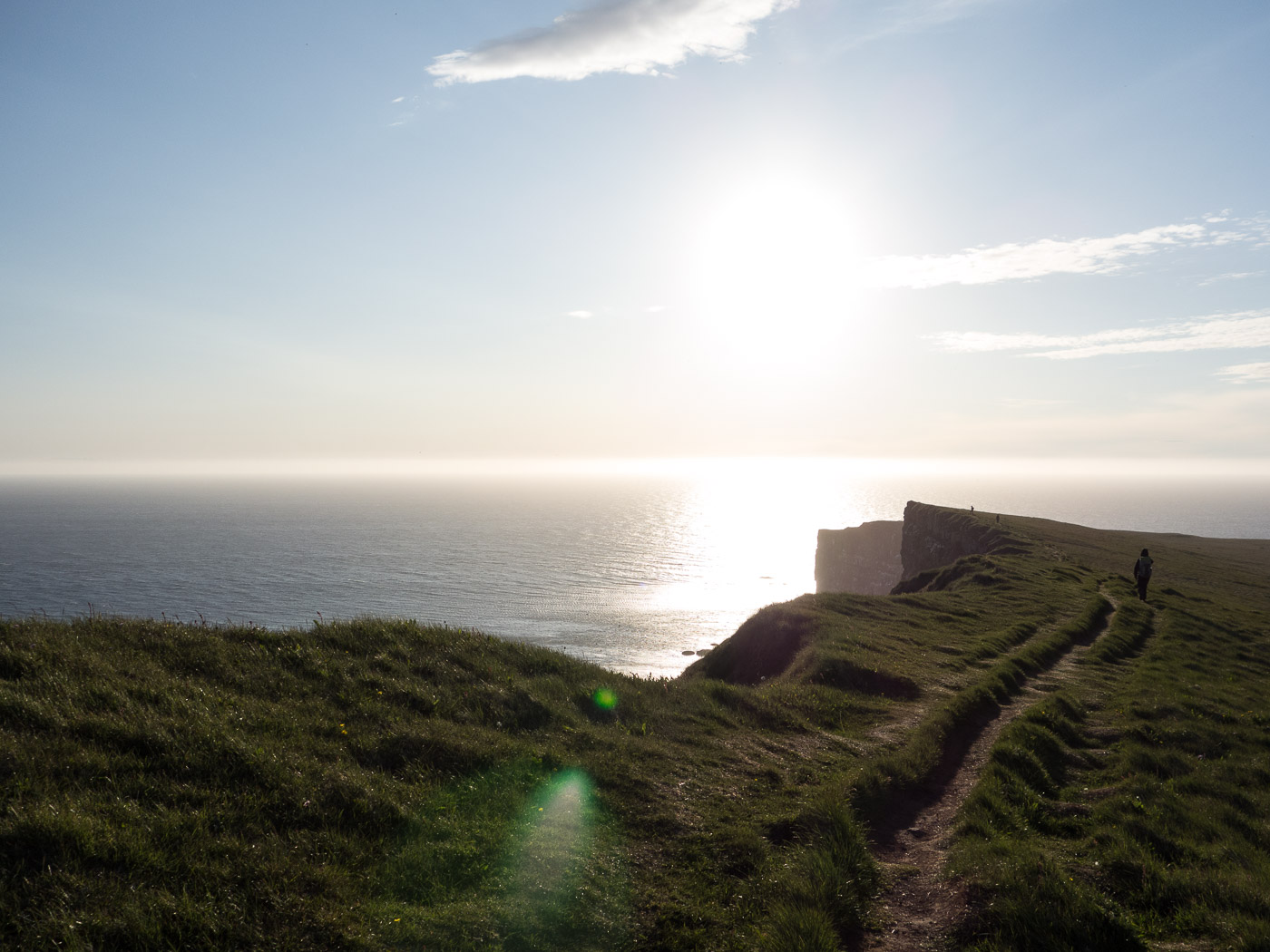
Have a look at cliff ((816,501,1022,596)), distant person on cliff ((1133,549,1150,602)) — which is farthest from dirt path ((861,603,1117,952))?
distant person on cliff ((1133,549,1150,602))

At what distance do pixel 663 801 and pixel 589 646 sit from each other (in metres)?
74.5

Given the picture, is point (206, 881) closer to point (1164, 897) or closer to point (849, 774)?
point (849, 774)

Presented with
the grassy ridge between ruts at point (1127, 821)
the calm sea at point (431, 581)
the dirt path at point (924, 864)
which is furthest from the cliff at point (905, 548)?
the dirt path at point (924, 864)

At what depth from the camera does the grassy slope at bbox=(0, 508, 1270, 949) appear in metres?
7.15

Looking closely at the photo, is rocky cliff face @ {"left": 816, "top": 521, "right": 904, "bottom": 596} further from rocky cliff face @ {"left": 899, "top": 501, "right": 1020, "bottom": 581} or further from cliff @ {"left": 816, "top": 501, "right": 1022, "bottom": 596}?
rocky cliff face @ {"left": 899, "top": 501, "right": 1020, "bottom": 581}

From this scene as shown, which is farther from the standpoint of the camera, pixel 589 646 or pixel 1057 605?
pixel 589 646

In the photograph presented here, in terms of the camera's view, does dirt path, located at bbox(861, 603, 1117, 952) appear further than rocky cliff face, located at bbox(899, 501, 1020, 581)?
No

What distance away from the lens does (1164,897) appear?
8734 millimetres

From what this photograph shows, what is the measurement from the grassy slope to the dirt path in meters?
0.39

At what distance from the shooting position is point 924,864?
33.7 ft

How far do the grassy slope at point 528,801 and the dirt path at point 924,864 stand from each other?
1.30ft

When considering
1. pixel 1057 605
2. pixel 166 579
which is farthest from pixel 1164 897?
pixel 166 579

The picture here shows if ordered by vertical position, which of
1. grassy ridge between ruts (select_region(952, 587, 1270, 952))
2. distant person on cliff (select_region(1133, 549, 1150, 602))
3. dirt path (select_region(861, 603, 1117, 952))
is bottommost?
dirt path (select_region(861, 603, 1117, 952))

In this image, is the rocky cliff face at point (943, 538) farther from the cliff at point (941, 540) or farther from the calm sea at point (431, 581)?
the calm sea at point (431, 581)
